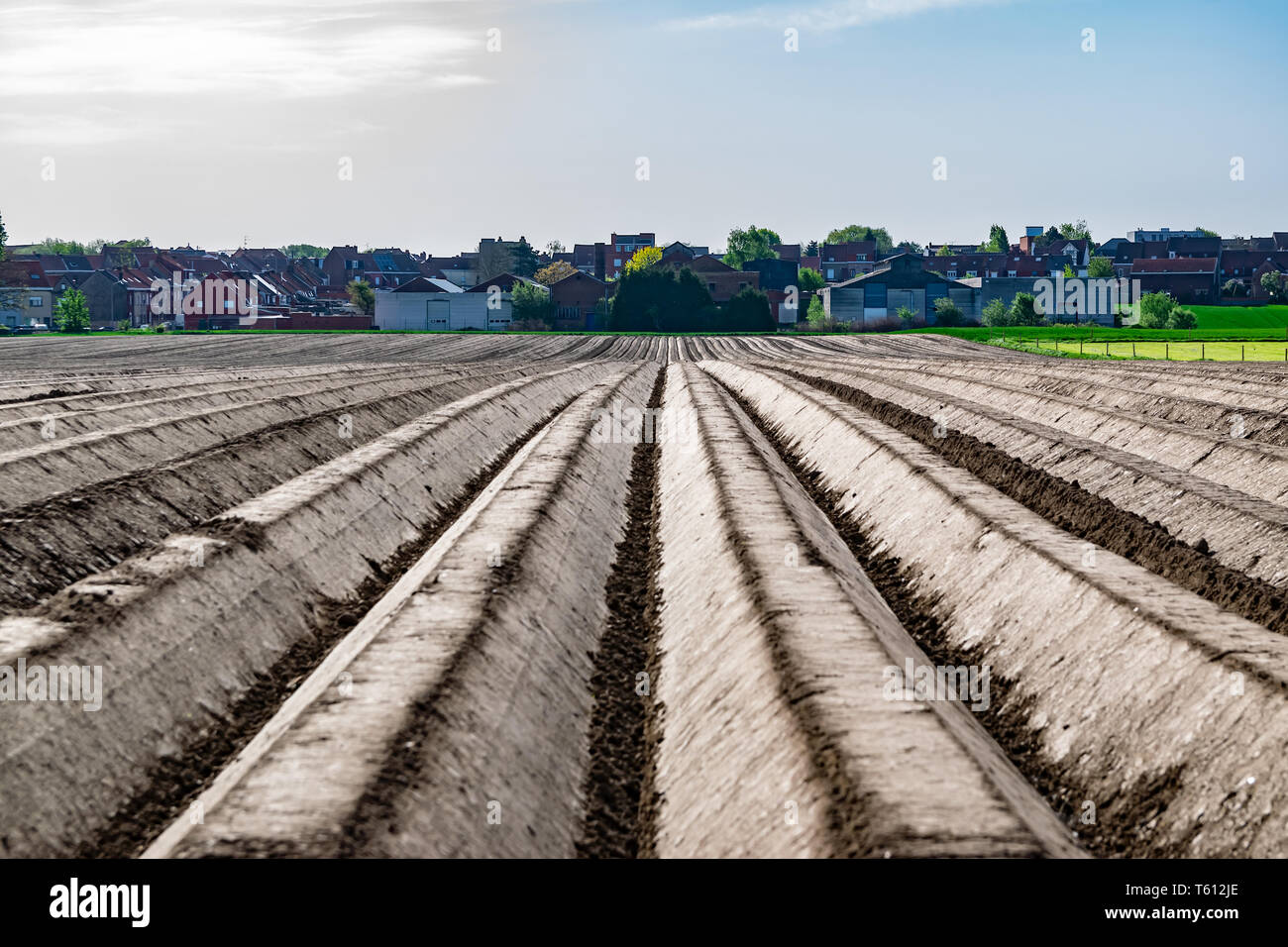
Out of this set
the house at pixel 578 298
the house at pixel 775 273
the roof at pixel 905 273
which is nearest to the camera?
the roof at pixel 905 273

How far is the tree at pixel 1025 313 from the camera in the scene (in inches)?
4001

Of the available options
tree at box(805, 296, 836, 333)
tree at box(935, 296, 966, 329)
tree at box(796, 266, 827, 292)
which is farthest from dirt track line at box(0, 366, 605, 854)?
tree at box(796, 266, 827, 292)

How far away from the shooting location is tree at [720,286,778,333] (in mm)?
105250

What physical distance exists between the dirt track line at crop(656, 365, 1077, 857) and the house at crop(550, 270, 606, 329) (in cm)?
10226

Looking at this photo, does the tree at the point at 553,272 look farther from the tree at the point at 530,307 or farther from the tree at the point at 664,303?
the tree at the point at 664,303

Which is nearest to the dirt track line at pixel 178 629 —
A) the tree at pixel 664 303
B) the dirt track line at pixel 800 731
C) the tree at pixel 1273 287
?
the dirt track line at pixel 800 731

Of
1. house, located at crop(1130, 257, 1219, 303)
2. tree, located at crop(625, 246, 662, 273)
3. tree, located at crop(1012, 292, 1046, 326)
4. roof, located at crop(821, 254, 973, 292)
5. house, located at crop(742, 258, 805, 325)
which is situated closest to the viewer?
tree, located at crop(1012, 292, 1046, 326)

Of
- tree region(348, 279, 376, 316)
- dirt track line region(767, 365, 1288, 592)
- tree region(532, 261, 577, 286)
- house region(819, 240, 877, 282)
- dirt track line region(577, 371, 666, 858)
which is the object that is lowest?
dirt track line region(577, 371, 666, 858)

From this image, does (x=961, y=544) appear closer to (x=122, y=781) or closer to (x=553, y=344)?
(x=122, y=781)

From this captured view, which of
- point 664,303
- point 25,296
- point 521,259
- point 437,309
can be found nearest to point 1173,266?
point 664,303

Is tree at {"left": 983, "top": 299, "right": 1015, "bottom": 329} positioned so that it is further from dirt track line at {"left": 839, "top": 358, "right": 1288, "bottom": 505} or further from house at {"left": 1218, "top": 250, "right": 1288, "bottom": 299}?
dirt track line at {"left": 839, "top": 358, "right": 1288, "bottom": 505}

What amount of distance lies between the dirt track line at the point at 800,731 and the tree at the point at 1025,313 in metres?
90.6
